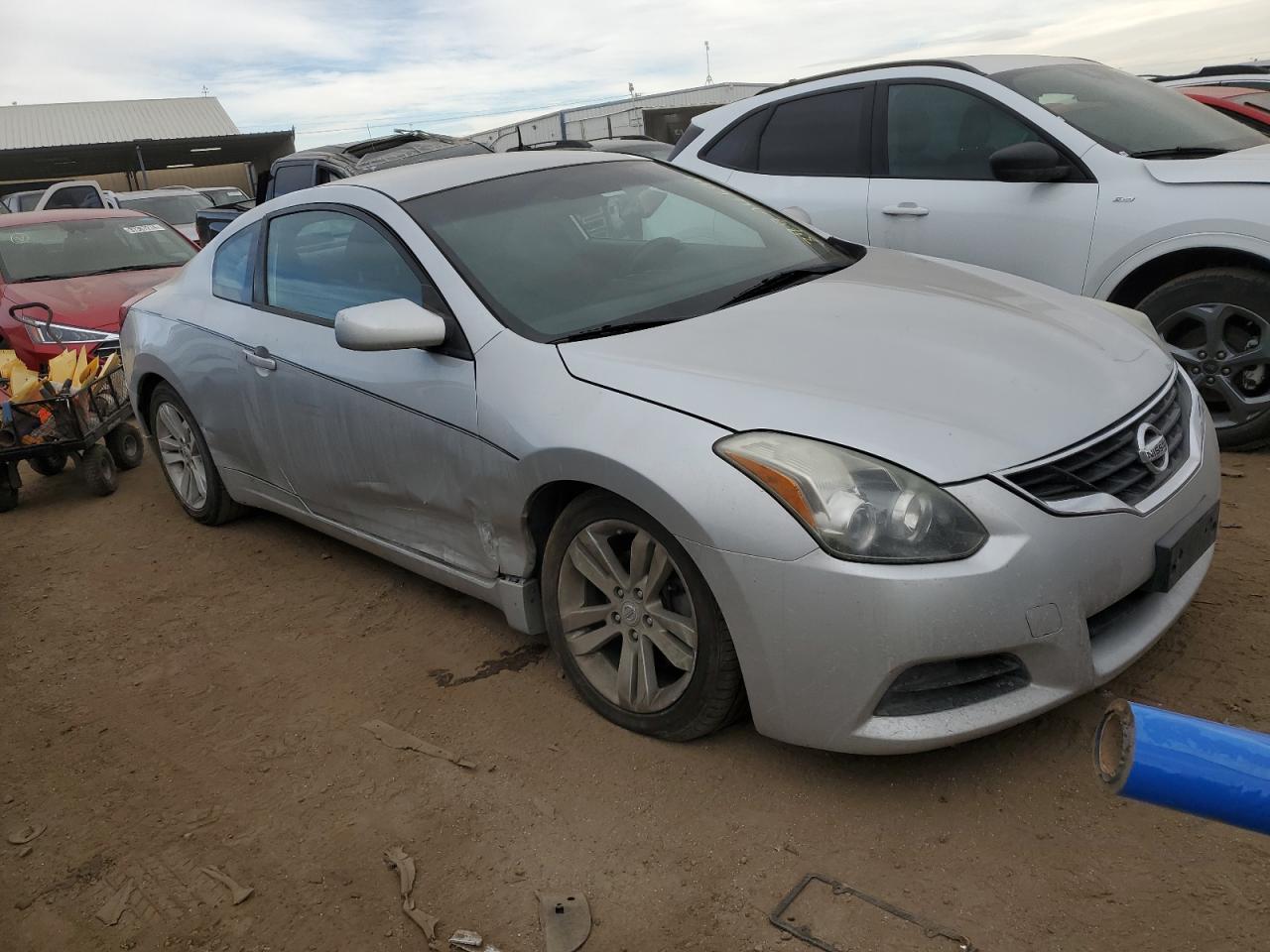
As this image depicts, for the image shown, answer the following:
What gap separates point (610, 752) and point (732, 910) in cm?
71

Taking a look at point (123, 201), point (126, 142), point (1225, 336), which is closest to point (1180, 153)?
point (1225, 336)

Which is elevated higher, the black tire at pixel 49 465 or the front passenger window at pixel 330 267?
the front passenger window at pixel 330 267

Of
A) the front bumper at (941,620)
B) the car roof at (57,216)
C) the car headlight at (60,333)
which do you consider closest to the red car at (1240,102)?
the front bumper at (941,620)

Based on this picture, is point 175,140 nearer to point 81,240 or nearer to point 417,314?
point 81,240

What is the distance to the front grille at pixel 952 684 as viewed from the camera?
8.18 ft

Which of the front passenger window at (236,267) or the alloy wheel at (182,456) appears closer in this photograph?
the front passenger window at (236,267)

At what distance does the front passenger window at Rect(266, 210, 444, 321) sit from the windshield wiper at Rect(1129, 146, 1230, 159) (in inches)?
130

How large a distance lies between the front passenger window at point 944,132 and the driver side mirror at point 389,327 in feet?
10.2

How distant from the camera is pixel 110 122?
38812 mm

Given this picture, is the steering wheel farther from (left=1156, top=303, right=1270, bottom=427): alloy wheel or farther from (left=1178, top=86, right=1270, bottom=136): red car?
(left=1178, top=86, right=1270, bottom=136): red car

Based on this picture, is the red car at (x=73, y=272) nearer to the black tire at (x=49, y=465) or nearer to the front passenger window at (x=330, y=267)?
the black tire at (x=49, y=465)

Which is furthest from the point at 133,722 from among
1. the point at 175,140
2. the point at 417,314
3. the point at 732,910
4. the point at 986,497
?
the point at 175,140

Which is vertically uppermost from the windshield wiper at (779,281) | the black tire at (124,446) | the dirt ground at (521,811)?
the windshield wiper at (779,281)

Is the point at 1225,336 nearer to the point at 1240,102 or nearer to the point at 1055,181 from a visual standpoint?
the point at 1055,181
